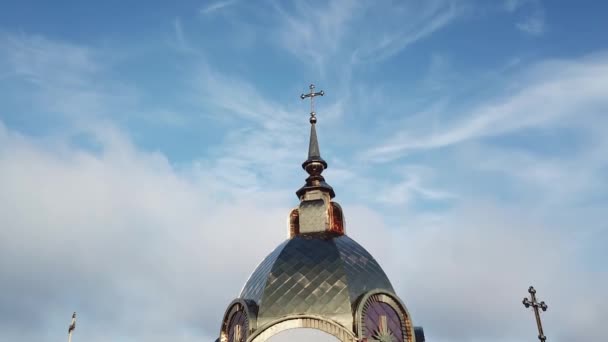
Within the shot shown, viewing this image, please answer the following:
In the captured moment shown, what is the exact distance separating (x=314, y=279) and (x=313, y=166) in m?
8.53

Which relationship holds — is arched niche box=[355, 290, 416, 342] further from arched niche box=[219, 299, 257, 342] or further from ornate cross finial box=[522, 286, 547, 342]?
ornate cross finial box=[522, 286, 547, 342]

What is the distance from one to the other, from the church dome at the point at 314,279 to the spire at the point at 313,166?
12.7ft

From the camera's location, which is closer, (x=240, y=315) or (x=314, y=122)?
(x=240, y=315)

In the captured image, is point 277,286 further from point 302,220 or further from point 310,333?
point 302,220

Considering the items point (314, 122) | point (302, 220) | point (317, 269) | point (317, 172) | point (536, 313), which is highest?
point (314, 122)

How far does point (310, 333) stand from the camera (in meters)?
21.4

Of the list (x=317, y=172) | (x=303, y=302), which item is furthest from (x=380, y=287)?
(x=317, y=172)

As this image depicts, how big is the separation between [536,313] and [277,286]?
34.0ft

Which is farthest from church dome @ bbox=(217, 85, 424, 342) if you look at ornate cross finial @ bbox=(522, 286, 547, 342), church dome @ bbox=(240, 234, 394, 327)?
ornate cross finial @ bbox=(522, 286, 547, 342)

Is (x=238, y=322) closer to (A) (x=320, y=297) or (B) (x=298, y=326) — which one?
(B) (x=298, y=326)

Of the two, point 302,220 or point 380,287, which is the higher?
point 302,220

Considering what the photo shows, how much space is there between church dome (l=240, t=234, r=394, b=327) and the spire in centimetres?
387

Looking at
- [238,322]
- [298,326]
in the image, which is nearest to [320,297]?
[298,326]

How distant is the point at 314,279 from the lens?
23.1 meters
